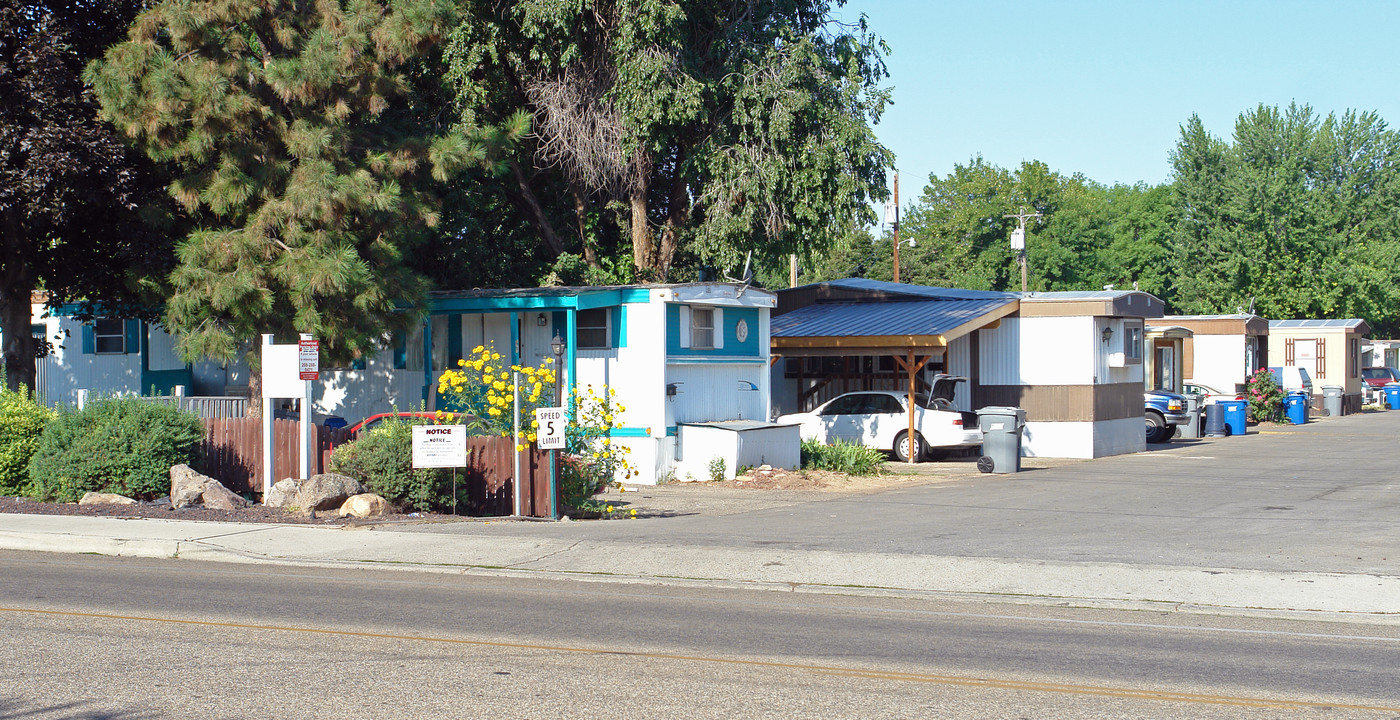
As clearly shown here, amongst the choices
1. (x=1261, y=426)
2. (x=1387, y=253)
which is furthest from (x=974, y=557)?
(x=1387, y=253)

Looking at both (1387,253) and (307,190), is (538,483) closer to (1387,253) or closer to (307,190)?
(307,190)

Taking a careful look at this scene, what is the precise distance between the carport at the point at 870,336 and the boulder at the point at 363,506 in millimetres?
12438

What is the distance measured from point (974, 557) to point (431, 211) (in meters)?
12.2

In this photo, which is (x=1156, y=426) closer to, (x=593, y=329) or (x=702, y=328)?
(x=702, y=328)

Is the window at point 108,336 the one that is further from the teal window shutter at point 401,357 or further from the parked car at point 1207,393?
the parked car at point 1207,393

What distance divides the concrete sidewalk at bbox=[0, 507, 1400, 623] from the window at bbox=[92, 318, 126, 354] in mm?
13593

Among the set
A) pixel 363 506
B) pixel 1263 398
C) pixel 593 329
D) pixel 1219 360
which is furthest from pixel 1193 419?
pixel 363 506

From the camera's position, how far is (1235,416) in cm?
3525

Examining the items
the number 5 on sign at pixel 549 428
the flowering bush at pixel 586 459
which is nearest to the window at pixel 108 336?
the flowering bush at pixel 586 459

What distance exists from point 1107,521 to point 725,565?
19.8ft

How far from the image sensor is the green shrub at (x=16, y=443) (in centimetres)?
1709

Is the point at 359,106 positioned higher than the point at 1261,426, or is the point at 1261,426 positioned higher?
the point at 359,106

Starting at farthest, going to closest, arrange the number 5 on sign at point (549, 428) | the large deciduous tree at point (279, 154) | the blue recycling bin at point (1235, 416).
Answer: the blue recycling bin at point (1235, 416)
the large deciduous tree at point (279, 154)
the number 5 on sign at point (549, 428)

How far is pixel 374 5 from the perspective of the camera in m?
20.0
